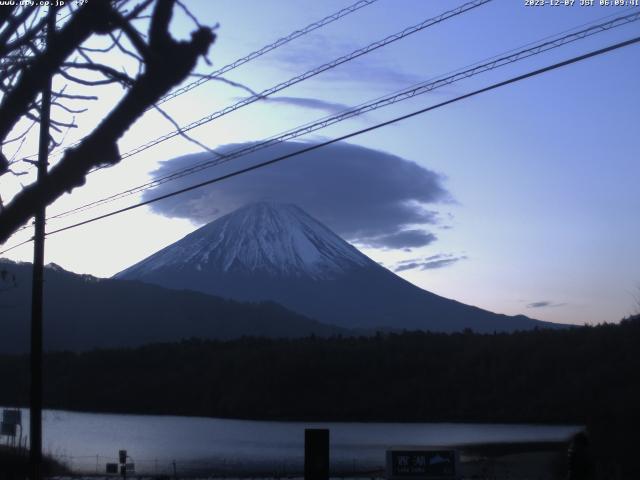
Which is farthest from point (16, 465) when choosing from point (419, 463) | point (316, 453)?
point (316, 453)

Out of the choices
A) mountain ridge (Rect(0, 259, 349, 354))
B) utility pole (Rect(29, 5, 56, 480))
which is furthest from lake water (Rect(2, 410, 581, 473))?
mountain ridge (Rect(0, 259, 349, 354))

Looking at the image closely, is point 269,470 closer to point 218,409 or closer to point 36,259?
point 36,259

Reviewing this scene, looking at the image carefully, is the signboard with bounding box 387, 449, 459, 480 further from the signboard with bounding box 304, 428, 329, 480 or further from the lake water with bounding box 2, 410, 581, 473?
the lake water with bounding box 2, 410, 581, 473

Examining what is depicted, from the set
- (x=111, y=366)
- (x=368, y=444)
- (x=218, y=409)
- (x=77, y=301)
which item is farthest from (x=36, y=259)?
(x=77, y=301)

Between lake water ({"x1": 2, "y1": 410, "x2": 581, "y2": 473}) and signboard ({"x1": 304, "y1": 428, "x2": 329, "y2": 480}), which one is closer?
signboard ({"x1": 304, "y1": 428, "x2": 329, "y2": 480})

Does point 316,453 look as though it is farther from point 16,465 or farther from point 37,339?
point 16,465
